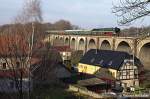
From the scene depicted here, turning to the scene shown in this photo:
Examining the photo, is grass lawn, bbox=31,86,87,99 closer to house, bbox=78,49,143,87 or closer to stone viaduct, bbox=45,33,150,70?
stone viaduct, bbox=45,33,150,70

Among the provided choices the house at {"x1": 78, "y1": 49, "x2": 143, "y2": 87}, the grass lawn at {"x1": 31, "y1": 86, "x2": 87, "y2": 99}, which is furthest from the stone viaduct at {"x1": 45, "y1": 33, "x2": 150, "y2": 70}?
the grass lawn at {"x1": 31, "y1": 86, "x2": 87, "y2": 99}

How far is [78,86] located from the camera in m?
33.7

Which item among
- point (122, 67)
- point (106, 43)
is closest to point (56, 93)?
point (122, 67)

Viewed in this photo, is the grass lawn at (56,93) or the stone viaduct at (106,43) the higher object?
the stone viaduct at (106,43)

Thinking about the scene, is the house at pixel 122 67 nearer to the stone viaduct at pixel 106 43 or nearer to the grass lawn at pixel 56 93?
the stone viaduct at pixel 106 43

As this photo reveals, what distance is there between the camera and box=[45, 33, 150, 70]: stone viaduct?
45625 mm

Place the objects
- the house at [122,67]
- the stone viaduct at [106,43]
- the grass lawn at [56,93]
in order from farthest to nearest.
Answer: the stone viaduct at [106,43] < the house at [122,67] < the grass lawn at [56,93]

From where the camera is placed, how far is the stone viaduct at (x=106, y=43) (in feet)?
150

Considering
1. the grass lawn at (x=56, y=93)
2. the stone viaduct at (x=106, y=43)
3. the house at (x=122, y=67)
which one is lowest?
the grass lawn at (x=56, y=93)

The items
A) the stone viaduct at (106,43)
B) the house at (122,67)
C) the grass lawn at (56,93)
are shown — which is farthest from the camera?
the stone viaduct at (106,43)

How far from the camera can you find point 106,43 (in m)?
62.1

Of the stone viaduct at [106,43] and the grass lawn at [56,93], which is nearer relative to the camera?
the grass lawn at [56,93]

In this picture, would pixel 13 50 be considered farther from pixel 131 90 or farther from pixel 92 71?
pixel 92 71

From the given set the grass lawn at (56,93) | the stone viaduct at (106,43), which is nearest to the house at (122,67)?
the stone viaduct at (106,43)
